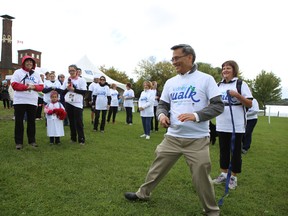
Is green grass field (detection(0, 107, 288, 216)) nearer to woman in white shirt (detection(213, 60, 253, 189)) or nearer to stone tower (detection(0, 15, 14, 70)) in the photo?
woman in white shirt (detection(213, 60, 253, 189))

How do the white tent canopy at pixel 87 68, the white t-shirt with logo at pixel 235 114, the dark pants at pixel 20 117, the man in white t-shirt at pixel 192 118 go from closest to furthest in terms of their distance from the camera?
the man in white t-shirt at pixel 192 118 → the white t-shirt with logo at pixel 235 114 → the dark pants at pixel 20 117 → the white tent canopy at pixel 87 68

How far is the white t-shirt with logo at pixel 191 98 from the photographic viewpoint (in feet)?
10.4

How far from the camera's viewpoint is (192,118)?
2.96m

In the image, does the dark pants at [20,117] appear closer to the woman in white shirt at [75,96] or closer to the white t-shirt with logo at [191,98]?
the woman in white shirt at [75,96]

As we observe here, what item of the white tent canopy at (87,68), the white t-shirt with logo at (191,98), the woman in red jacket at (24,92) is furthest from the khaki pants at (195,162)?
the white tent canopy at (87,68)

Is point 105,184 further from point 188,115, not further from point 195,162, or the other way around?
point 188,115

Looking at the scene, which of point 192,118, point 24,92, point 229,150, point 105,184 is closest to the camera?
point 192,118

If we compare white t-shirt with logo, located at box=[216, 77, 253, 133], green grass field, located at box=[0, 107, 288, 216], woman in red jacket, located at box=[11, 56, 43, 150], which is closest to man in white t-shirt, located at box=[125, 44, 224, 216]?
green grass field, located at box=[0, 107, 288, 216]

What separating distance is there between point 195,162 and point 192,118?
571 mm

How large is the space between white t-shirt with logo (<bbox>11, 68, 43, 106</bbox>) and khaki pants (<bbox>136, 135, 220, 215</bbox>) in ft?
14.1

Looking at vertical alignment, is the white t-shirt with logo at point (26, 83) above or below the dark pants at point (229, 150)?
above

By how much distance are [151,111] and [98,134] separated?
7.05ft

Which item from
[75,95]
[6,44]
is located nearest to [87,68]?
[75,95]

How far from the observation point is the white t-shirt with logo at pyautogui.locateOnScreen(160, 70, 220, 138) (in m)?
3.16
